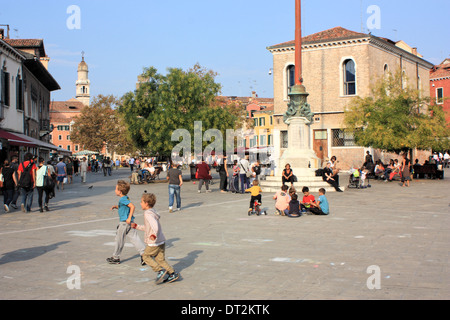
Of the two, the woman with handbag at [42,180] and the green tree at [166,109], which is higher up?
the green tree at [166,109]

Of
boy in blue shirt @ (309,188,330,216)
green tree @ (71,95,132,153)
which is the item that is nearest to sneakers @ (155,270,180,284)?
boy in blue shirt @ (309,188,330,216)

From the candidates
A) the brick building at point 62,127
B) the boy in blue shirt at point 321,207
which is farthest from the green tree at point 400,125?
the brick building at point 62,127

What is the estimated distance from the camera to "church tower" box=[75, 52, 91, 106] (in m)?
146

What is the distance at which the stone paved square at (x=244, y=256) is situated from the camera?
19.3 ft

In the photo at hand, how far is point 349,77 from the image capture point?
3872cm

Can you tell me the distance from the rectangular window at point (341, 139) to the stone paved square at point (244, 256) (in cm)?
2352

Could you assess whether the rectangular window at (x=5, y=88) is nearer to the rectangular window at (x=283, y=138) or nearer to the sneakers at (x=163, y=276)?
the rectangular window at (x=283, y=138)

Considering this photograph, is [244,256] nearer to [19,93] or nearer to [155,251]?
[155,251]

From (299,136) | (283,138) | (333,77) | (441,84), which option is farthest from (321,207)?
(441,84)

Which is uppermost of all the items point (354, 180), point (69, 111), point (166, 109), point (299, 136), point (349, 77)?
point (69, 111)

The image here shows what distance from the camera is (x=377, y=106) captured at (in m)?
29.8

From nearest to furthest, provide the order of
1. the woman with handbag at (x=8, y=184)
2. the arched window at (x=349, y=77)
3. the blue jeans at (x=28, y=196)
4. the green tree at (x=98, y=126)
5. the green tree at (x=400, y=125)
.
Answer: the blue jeans at (x=28, y=196), the woman with handbag at (x=8, y=184), the green tree at (x=400, y=125), the arched window at (x=349, y=77), the green tree at (x=98, y=126)

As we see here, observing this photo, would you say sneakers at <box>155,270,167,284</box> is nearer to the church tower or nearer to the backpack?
the backpack

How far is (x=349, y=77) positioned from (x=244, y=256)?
33.0 meters
